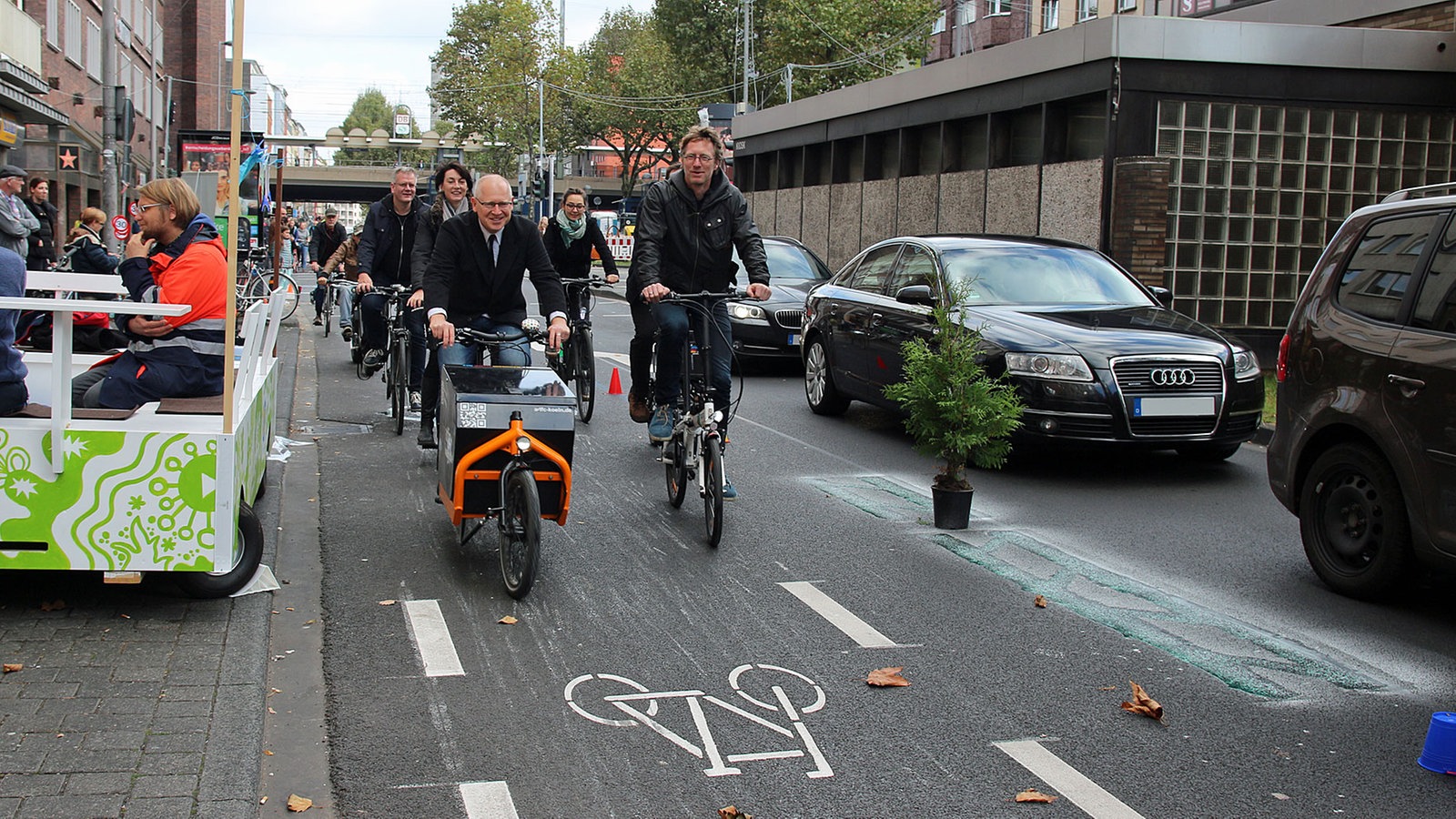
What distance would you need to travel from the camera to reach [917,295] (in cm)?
1025

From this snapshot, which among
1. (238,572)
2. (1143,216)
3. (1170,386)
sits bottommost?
(238,572)

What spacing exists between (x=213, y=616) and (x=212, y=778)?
5.61 feet

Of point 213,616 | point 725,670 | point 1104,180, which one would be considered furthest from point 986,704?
point 1104,180

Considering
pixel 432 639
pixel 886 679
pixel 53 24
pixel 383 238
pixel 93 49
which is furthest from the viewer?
pixel 93 49

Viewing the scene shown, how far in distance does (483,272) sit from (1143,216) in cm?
1155

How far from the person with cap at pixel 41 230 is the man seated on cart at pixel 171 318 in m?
12.7

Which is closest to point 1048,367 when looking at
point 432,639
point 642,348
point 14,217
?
point 642,348

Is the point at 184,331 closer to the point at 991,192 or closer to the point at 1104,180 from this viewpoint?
the point at 1104,180

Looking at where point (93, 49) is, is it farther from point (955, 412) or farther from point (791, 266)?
point (955, 412)

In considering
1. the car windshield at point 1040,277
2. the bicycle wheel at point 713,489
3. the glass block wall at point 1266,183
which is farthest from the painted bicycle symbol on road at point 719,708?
the glass block wall at point 1266,183

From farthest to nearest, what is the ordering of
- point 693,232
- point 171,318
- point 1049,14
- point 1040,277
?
point 1049,14
point 1040,277
point 693,232
point 171,318

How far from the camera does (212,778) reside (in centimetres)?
392

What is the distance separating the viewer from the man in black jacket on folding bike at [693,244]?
829 centimetres

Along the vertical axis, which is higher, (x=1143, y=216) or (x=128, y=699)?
(x=1143, y=216)
